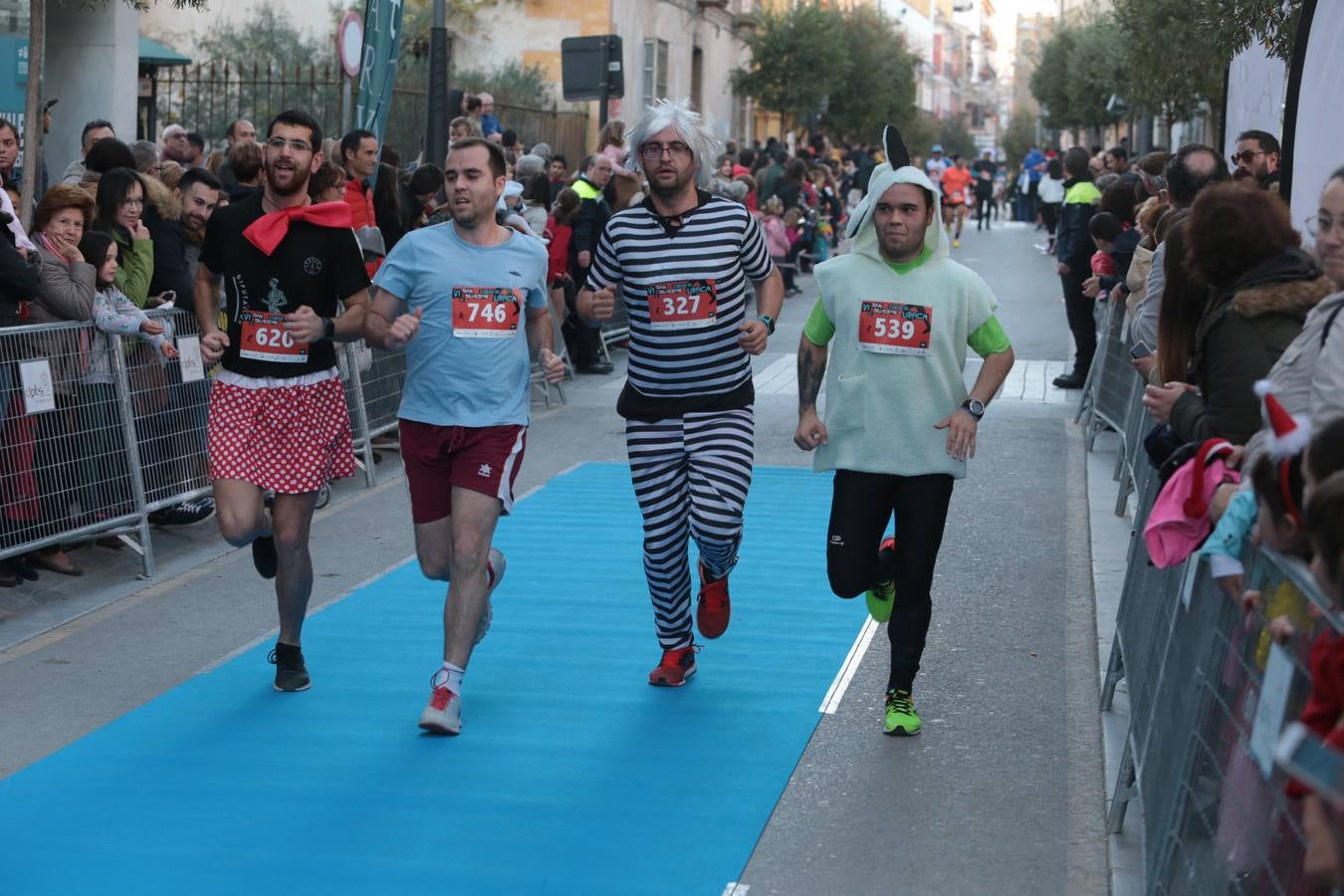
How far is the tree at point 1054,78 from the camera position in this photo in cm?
6178

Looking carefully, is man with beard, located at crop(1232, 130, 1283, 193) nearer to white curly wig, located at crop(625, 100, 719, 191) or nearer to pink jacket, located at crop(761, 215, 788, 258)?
white curly wig, located at crop(625, 100, 719, 191)

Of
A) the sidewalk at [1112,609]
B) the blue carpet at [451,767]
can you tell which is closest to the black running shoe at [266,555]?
the blue carpet at [451,767]

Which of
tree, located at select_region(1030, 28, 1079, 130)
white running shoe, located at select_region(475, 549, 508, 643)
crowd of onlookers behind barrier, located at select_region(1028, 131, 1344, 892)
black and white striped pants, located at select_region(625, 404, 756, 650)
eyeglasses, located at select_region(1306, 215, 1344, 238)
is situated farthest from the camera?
tree, located at select_region(1030, 28, 1079, 130)

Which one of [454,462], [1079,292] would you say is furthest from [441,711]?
[1079,292]

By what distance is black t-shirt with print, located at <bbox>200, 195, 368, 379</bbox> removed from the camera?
20.9 ft

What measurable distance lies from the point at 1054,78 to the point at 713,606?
2401 inches

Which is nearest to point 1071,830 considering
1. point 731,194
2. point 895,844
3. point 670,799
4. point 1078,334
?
point 895,844

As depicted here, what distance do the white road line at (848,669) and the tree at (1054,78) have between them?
53819 mm

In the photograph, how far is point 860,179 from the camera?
40031 millimetres

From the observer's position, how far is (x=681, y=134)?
6332 millimetres

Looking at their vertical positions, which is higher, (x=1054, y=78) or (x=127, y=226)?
(x=1054, y=78)

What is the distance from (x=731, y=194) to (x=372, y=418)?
865 centimetres

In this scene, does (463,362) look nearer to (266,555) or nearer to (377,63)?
(266,555)

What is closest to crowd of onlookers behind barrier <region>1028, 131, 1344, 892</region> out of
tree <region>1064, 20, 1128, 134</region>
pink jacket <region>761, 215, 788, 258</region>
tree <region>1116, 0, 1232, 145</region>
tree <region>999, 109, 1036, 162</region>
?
tree <region>1116, 0, 1232, 145</region>
